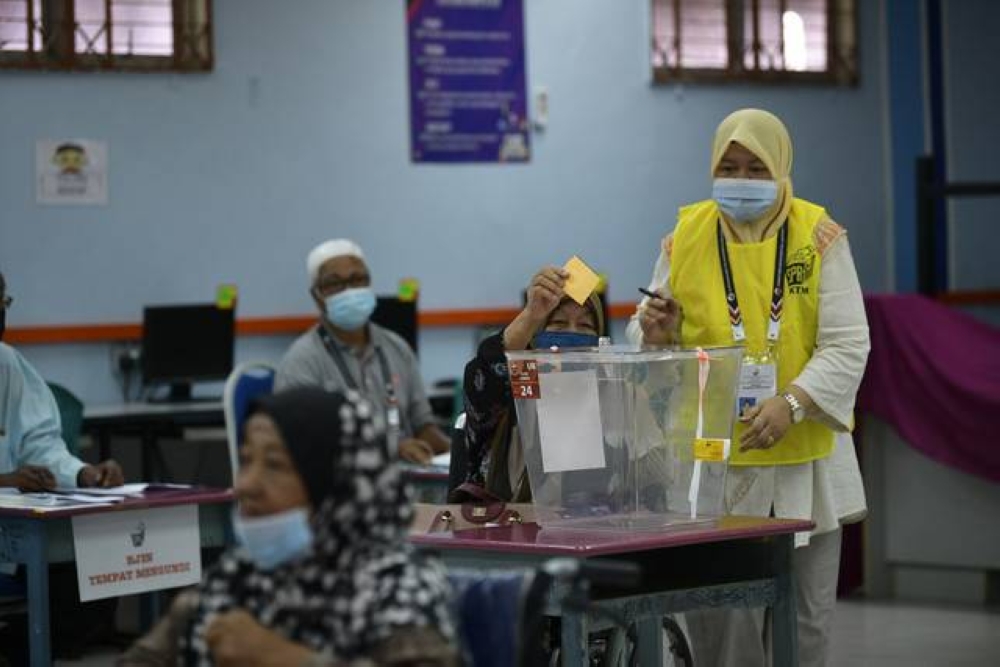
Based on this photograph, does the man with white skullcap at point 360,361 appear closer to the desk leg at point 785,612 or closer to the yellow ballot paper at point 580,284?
the yellow ballot paper at point 580,284

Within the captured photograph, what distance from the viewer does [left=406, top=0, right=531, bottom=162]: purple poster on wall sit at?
30.4 ft

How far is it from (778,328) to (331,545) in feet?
6.63

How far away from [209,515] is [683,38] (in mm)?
5479

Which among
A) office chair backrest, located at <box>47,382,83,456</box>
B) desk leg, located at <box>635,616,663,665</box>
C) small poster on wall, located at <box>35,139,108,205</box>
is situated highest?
small poster on wall, located at <box>35,139,108,205</box>

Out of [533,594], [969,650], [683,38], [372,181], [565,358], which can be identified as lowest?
[969,650]

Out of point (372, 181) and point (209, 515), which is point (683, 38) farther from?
point (209, 515)

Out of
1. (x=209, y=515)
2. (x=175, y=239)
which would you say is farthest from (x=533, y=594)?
(x=175, y=239)

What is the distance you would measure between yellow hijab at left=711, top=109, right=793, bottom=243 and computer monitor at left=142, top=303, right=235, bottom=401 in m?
4.60

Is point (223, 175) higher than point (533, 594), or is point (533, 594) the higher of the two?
point (223, 175)

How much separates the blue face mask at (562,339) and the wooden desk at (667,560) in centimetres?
47

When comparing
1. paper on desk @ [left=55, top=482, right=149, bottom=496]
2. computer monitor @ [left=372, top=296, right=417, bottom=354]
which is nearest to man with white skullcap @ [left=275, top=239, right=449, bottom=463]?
paper on desk @ [left=55, top=482, right=149, bottom=496]

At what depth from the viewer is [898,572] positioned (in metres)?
7.47

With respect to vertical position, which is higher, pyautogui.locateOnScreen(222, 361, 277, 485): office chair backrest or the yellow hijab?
the yellow hijab

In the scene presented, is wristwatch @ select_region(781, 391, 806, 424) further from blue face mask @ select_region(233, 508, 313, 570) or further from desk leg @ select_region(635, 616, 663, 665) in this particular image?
blue face mask @ select_region(233, 508, 313, 570)
